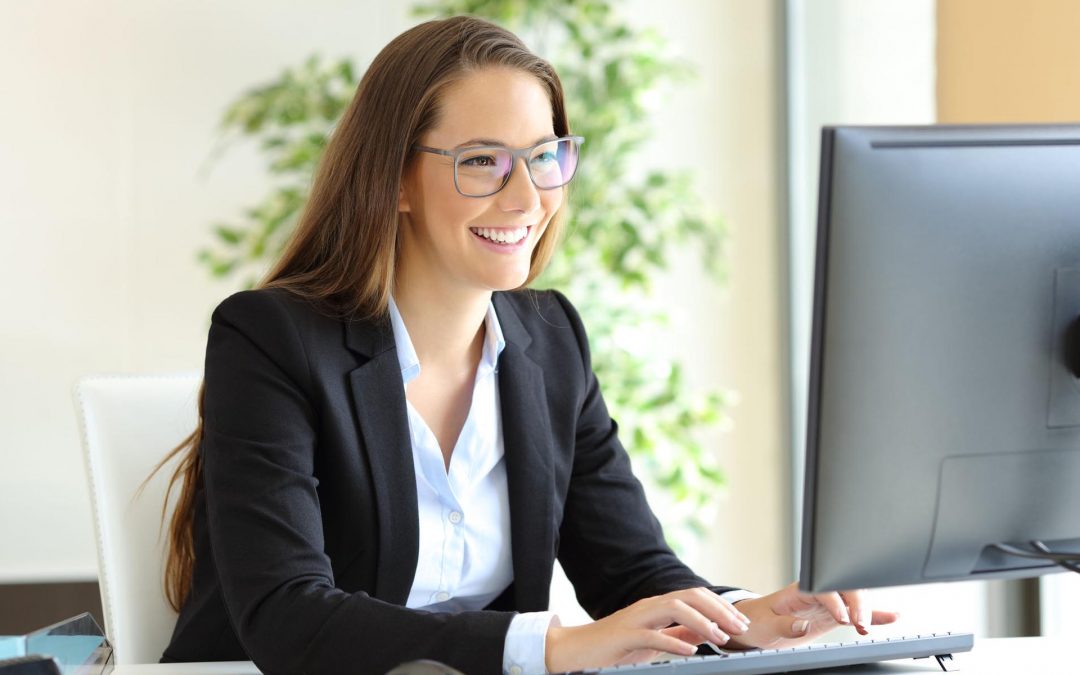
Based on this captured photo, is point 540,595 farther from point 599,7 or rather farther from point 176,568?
point 599,7

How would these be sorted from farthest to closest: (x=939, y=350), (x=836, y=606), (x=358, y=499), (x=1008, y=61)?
1. (x=1008, y=61)
2. (x=358, y=499)
3. (x=836, y=606)
4. (x=939, y=350)

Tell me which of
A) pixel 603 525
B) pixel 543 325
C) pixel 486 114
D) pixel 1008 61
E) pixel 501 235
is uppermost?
pixel 1008 61

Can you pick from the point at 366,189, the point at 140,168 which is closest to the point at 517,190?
the point at 366,189

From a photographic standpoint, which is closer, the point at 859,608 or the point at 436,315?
the point at 859,608

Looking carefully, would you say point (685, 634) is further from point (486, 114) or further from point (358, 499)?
point (486, 114)

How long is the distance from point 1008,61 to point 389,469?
61.0 inches

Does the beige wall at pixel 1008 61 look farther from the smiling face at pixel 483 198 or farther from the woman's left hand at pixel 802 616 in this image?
the woman's left hand at pixel 802 616

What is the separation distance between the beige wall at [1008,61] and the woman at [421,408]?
1036 millimetres

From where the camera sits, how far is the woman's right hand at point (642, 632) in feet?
3.79

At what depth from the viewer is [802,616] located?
1.31 m

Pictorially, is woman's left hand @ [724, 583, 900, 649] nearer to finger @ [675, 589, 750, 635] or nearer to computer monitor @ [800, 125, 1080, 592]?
finger @ [675, 589, 750, 635]

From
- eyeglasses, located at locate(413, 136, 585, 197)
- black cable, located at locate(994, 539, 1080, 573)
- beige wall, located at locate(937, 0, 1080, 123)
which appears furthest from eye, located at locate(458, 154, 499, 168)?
beige wall, located at locate(937, 0, 1080, 123)

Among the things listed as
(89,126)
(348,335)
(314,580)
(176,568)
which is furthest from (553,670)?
(89,126)

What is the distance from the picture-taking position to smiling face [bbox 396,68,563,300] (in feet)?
5.12
